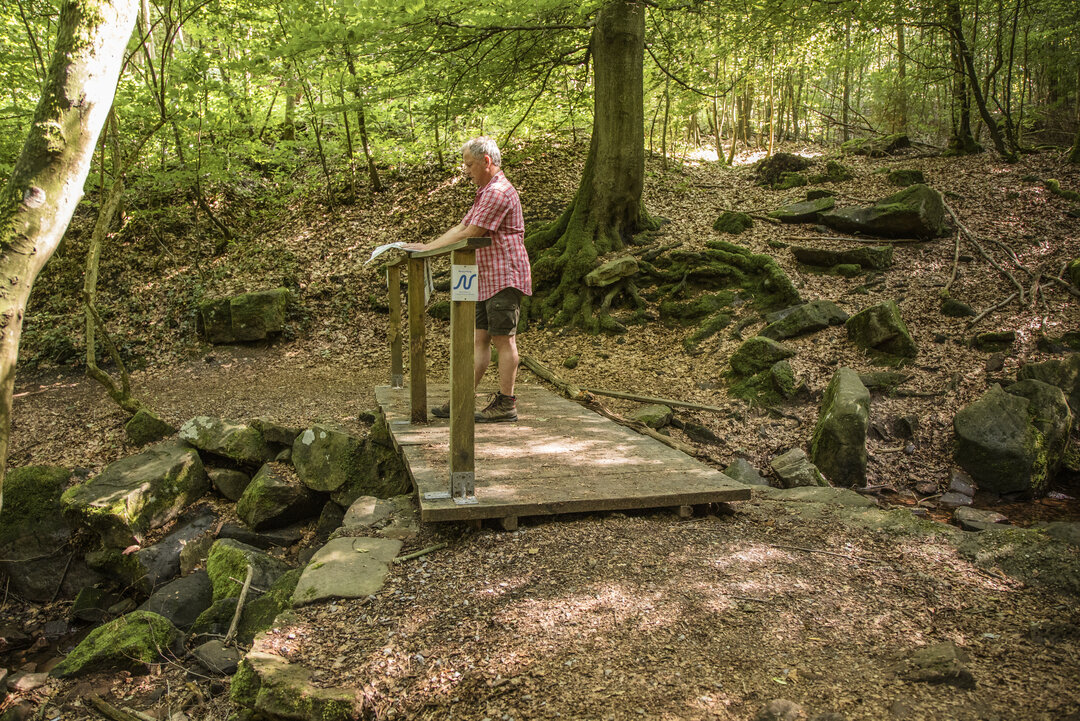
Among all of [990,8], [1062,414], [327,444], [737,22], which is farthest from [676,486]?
[990,8]

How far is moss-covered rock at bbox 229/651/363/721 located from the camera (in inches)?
90.8

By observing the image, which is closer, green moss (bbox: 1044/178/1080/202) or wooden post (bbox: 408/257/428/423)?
wooden post (bbox: 408/257/428/423)

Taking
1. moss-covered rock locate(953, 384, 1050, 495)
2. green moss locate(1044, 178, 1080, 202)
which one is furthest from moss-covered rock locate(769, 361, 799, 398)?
green moss locate(1044, 178, 1080, 202)

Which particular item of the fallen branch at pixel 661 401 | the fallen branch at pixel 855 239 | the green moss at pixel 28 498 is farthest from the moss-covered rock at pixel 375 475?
the fallen branch at pixel 855 239

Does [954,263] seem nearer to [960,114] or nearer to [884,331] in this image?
[884,331]

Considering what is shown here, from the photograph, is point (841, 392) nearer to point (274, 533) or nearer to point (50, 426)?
point (274, 533)

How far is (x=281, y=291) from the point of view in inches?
389

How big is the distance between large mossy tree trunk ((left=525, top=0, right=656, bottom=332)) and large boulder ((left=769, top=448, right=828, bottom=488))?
11.7 ft

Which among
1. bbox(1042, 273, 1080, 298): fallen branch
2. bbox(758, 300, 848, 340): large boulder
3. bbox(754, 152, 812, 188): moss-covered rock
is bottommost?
bbox(758, 300, 848, 340): large boulder

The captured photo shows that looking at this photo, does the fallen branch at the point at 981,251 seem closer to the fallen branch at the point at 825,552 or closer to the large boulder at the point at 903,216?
the large boulder at the point at 903,216

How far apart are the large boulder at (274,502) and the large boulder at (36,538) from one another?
1.50m

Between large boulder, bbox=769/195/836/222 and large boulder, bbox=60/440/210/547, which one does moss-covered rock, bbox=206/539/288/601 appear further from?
large boulder, bbox=769/195/836/222

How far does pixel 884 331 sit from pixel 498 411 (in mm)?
4191

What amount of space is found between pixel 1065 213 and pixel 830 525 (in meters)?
7.50
